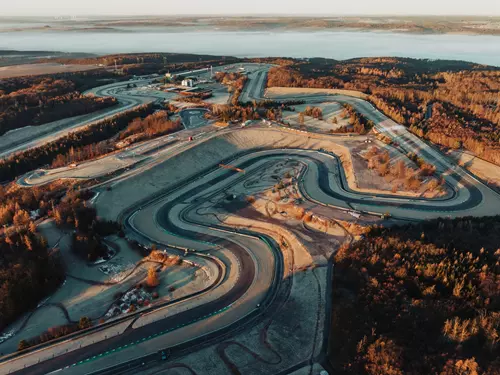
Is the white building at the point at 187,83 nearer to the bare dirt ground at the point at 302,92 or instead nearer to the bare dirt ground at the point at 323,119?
the bare dirt ground at the point at 302,92

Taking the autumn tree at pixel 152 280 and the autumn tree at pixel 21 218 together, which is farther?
the autumn tree at pixel 21 218

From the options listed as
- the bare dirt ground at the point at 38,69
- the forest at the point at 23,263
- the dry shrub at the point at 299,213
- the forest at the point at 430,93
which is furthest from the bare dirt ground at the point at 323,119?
the bare dirt ground at the point at 38,69

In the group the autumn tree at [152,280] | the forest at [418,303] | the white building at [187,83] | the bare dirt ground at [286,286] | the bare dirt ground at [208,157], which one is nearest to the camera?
the forest at [418,303]

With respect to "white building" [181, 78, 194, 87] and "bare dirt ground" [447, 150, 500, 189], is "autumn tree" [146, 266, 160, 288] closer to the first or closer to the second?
"bare dirt ground" [447, 150, 500, 189]

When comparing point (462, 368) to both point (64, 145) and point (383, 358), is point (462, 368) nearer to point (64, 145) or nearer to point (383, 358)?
point (383, 358)

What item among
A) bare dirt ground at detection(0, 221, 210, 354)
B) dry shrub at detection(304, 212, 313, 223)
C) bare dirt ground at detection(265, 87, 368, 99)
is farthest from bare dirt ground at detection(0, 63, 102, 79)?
dry shrub at detection(304, 212, 313, 223)
